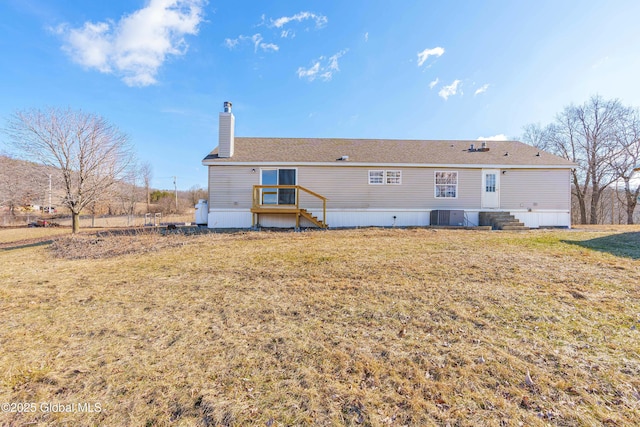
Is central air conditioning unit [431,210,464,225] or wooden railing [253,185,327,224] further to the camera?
central air conditioning unit [431,210,464,225]

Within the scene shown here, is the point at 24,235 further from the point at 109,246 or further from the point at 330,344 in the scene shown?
the point at 330,344

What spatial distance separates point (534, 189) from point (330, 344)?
14895mm

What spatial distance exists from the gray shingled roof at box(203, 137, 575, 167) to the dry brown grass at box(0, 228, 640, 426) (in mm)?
7954

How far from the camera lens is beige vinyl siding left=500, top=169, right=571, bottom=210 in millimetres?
12617

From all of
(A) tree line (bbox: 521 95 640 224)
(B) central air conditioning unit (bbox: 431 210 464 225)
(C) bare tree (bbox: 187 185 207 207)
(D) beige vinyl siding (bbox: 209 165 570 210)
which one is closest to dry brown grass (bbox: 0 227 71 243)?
(D) beige vinyl siding (bbox: 209 165 570 210)

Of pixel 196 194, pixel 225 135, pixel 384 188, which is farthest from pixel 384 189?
pixel 196 194

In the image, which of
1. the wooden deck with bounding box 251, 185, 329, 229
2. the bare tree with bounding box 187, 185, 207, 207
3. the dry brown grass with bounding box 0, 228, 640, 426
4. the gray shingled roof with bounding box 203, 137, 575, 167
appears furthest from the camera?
the bare tree with bounding box 187, 185, 207, 207

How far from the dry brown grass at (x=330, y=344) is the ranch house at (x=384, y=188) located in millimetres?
7112

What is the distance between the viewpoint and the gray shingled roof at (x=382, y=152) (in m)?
12.5

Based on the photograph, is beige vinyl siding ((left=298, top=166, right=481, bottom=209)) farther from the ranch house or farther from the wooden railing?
the wooden railing

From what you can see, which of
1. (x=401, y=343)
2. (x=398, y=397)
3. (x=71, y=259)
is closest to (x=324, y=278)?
(x=401, y=343)

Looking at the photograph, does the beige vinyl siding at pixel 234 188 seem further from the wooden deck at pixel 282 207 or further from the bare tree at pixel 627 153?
the bare tree at pixel 627 153

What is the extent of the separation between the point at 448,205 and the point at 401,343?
38.3ft

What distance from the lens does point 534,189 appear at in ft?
41.5
